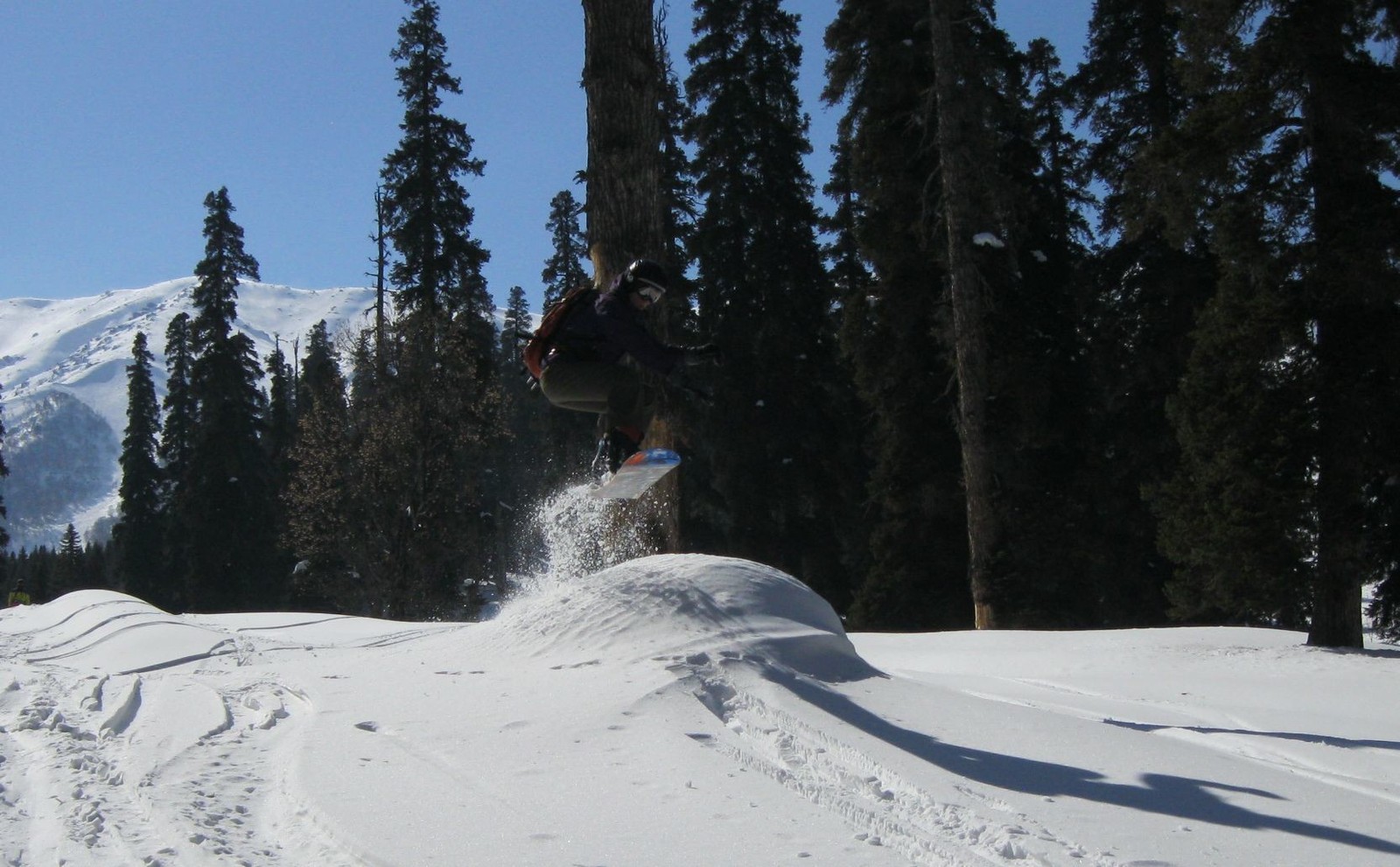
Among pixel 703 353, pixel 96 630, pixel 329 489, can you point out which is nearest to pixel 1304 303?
pixel 703 353

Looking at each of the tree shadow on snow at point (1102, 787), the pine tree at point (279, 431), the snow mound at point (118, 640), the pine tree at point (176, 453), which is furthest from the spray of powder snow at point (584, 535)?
the pine tree at point (176, 453)

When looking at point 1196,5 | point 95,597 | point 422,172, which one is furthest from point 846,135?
point 95,597

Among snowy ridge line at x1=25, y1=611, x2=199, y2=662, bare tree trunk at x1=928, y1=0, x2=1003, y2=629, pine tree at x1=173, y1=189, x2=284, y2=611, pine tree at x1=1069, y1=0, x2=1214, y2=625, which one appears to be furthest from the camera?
pine tree at x1=173, y1=189, x2=284, y2=611

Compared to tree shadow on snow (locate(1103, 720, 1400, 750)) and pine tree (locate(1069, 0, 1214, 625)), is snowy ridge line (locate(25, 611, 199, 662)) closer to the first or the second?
tree shadow on snow (locate(1103, 720, 1400, 750))

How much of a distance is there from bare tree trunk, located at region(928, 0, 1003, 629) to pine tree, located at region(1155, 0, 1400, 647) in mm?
4346

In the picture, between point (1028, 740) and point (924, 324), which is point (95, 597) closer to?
point (1028, 740)

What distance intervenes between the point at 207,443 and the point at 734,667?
40.7 m

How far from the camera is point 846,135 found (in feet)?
72.2

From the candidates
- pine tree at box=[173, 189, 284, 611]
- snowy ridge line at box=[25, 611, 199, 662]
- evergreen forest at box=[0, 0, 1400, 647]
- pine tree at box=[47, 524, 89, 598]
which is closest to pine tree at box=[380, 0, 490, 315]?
evergreen forest at box=[0, 0, 1400, 647]

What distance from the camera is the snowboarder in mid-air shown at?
6387mm

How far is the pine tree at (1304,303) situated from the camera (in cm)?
1017

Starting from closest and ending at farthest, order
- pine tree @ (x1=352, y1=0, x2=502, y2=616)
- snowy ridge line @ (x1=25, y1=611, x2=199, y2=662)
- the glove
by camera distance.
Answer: the glove < snowy ridge line @ (x1=25, y1=611, x2=199, y2=662) < pine tree @ (x1=352, y1=0, x2=502, y2=616)

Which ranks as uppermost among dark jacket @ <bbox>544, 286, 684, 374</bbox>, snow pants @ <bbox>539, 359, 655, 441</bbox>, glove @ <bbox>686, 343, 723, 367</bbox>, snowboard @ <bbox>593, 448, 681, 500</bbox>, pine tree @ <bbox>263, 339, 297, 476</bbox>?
pine tree @ <bbox>263, 339, 297, 476</bbox>

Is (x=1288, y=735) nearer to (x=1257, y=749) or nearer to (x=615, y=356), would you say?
(x=1257, y=749)
